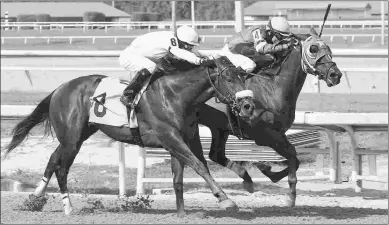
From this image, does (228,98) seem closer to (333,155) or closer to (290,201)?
(290,201)

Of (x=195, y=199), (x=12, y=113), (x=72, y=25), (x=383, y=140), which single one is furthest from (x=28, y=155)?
(x=383, y=140)

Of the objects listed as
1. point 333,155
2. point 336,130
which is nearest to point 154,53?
point 336,130

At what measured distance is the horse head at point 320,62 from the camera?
676cm

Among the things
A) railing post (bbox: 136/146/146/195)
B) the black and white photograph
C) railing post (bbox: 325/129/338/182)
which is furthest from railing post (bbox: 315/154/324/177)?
railing post (bbox: 136/146/146/195)

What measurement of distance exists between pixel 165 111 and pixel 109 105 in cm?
61

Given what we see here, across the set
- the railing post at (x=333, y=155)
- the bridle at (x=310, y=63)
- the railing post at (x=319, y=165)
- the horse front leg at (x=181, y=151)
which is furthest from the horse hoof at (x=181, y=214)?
the railing post at (x=319, y=165)

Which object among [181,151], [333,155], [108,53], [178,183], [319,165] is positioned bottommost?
[319,165]

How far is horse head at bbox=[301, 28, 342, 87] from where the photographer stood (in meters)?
6.76

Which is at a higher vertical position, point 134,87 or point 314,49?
point 314,49

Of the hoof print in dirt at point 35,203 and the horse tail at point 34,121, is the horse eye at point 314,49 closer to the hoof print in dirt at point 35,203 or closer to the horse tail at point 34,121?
the horse tail at point 34,121

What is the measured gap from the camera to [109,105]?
7082mm

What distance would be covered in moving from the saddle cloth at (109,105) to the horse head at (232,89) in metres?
0.91

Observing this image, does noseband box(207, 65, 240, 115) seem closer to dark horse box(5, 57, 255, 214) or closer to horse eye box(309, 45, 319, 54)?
dark horse box(5, 57, 255, 214)

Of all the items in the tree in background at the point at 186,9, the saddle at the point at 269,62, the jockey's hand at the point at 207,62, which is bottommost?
the saddle at the point at 269,62
